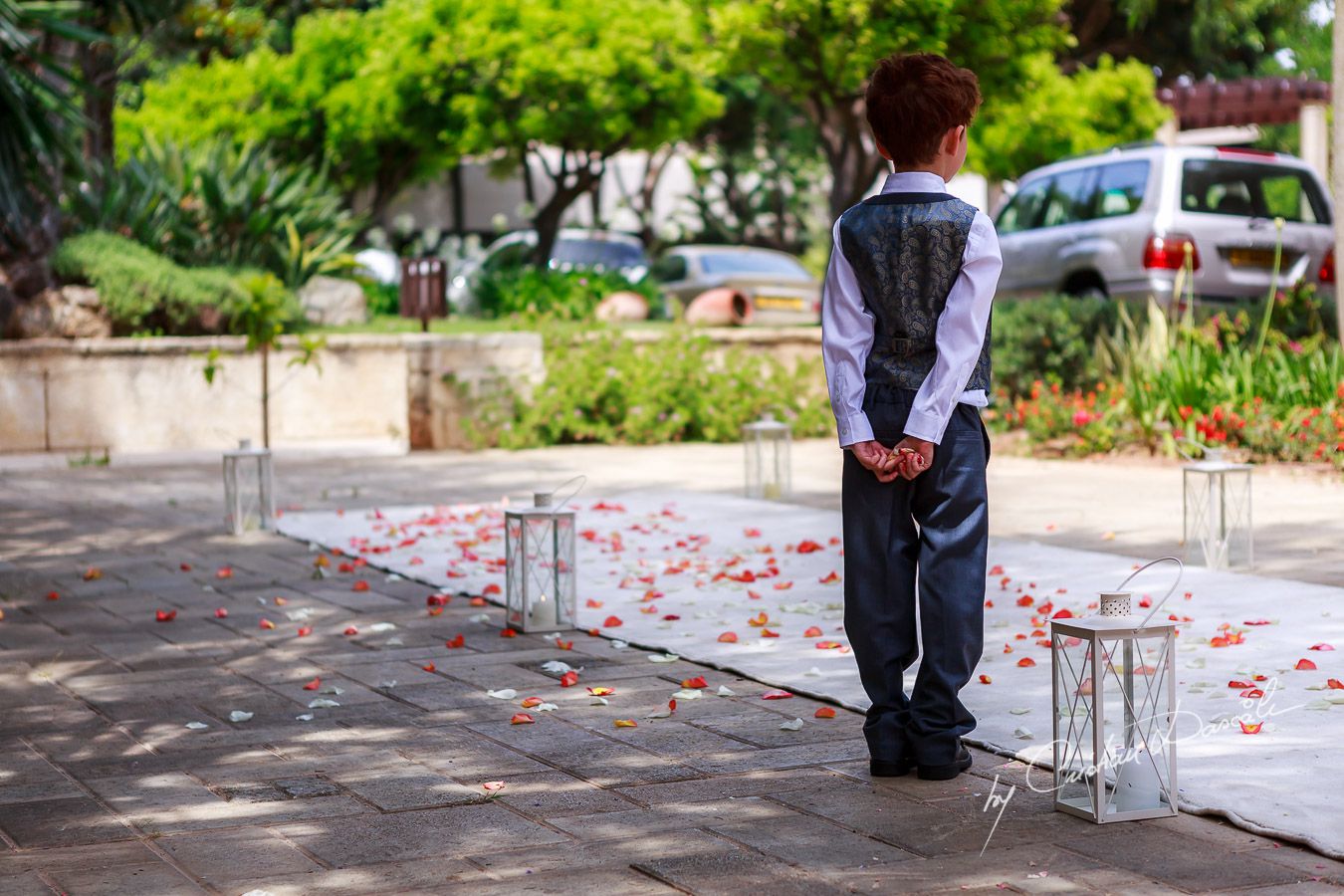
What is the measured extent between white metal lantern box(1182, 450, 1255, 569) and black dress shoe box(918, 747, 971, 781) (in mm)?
3054

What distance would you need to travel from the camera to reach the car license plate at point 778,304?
2006cm

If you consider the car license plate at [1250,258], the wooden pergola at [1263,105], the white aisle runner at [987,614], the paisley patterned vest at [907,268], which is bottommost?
the white aisle runner at [987,614]

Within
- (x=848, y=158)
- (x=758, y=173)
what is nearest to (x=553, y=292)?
(x=848, y=158)

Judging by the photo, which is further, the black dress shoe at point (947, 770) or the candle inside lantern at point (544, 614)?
the candle inside lantern at point (544, 614)

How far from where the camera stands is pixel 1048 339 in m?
12.0

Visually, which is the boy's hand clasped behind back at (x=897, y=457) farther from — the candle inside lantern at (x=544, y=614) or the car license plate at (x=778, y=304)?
the car license plate at (x=778, y=304)

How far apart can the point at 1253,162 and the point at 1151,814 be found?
965 cm

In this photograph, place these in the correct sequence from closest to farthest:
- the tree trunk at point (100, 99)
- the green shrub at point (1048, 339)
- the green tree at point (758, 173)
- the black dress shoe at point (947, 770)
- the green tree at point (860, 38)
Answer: the black dress shoe at point (947, 770), the green shrub at point (1048, 339), the green tree at point (860, 38), the tree trunk at point (100, 99), the green tree at point (758, 173)

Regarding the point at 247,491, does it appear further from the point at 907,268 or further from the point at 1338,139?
the point at 1338,139

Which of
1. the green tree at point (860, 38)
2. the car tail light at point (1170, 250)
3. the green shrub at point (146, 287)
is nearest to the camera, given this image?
the car tail light at point (1170, 250)

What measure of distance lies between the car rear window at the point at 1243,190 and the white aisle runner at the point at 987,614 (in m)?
4.56

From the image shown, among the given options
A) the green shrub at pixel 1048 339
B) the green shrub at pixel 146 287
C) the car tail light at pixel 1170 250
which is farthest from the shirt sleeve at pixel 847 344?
the green shrub at pixel 146 287

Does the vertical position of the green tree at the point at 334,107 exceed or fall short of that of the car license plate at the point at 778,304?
it exceeds it

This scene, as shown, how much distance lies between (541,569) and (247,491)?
3.18 meters
